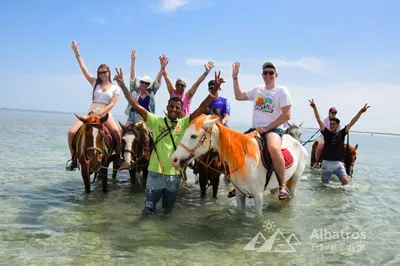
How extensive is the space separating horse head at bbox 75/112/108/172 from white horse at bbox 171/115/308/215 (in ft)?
7.34

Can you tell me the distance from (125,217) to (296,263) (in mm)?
3208

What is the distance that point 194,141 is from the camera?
15.8 ft

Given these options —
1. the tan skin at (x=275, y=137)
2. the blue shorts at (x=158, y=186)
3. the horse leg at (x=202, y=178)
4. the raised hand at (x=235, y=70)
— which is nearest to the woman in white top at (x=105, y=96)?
the horse leg at (x=202, y=178)

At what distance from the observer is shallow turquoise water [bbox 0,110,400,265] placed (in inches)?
175

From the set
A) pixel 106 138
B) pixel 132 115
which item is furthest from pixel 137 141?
pixel 132 115

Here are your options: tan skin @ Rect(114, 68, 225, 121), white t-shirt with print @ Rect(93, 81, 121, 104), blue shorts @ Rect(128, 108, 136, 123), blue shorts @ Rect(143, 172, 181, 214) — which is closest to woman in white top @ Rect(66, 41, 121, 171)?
white t-shirt with print @ Rect(93, 81, 121, 104)

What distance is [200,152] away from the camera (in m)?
4.91

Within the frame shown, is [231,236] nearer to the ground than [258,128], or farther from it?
nearer to the ground

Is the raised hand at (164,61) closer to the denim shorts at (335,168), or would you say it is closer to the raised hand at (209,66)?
the raised hand at (209,66)

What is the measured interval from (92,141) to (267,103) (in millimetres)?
3417

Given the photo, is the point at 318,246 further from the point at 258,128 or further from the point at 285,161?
the point at 258,128

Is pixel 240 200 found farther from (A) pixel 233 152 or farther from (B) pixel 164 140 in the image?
(B) pixel 164 140

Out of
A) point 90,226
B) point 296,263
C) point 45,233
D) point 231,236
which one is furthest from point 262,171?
point 45,233

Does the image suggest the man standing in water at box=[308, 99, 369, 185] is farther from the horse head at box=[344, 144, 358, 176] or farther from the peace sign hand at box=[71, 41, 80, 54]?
the peace sign hand at box=[71, 41, 80, 54]
